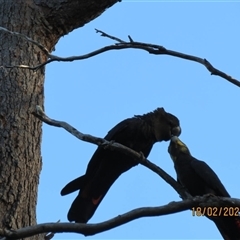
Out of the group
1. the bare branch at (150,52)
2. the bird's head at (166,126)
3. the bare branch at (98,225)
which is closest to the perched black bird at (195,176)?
the bird's head at (166,126)

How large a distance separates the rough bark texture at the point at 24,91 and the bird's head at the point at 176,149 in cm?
100

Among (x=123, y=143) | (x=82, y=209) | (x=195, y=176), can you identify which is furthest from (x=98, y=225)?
(x=123, y=143)

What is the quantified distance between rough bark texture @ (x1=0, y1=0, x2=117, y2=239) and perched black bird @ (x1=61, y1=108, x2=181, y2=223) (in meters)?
1.08

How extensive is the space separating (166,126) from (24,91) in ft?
5.09

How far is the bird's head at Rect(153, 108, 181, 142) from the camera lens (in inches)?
174

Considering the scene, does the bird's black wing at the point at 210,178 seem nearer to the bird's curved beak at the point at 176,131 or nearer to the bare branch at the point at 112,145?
the bird's curved beak at the point at 176,131

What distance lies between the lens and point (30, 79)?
129 inches

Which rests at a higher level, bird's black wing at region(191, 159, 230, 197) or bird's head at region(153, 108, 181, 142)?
bird's head at region(153, 108, 181, 142)

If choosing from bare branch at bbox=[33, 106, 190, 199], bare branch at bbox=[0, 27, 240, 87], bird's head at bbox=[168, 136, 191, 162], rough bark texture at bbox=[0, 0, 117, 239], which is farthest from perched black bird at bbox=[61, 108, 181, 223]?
bare branch at bbox=[0, 27, 240, 87]

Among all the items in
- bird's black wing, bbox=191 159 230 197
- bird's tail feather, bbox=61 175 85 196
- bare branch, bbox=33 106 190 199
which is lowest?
bare branch, bbox=33 106 190 199

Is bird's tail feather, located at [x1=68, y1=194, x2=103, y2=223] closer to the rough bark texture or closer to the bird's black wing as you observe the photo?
the bird's black wing

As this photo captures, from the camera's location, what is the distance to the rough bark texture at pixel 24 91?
290 cm

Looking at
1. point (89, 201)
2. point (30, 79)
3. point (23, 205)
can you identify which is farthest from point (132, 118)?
point (23, 205)

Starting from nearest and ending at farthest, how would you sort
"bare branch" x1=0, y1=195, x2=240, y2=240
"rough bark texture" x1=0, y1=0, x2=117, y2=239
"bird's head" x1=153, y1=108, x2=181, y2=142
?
"bare branch" x1=0, y1=195, x2=240, y2=240 → "rough bark texture" x1=0, y1=0, x2=117, y2=239 → "bird's head" x1=153, y1=108, x2=181, y2=142
